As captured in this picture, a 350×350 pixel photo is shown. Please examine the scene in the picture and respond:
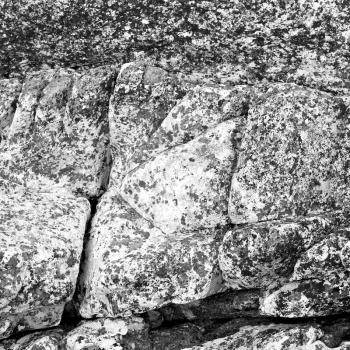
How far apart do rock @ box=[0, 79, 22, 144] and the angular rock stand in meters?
1.42

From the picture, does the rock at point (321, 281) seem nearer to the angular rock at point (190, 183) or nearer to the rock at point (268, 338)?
the rock at point (268, 338)

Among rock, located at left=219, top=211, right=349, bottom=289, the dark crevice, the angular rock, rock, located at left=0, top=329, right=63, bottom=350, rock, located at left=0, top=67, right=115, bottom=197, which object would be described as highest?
rock, located at left=0, top=67, right=115, bottom=197

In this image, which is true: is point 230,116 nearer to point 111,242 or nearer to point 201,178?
point 201,178

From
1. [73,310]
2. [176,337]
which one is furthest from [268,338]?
[73,310]

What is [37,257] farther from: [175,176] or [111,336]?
[175,176]

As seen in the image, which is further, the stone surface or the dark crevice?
the dark crevice

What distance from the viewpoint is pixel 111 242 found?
534 centimetres

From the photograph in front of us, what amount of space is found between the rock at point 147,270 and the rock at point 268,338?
0.37 meters

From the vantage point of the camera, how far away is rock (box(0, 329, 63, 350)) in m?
5.19

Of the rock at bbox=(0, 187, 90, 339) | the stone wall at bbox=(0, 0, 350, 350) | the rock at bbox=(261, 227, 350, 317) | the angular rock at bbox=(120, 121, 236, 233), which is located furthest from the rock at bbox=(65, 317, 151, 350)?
the rock at bbox=(261, 227, 350, 317)

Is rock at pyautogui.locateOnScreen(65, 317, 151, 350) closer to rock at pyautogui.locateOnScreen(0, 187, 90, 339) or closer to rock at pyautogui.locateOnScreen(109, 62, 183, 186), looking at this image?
rock at pyautogui.locateOnScreen(0, 187, 90, 339)

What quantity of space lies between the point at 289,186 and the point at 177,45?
1.60m

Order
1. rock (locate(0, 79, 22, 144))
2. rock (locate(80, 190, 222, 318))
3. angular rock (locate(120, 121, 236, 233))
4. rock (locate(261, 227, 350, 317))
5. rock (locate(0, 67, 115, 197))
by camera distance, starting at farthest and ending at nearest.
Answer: rock (locate(0, 79, 22, 144)), rock (locate(0, 67, 115, 197)), angular rock (locate(120, 121, 236, 233)), rock (locate(80, 190, 222, 318)), rock (locate(261, 227, 350, 317))

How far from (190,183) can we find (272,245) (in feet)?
2.88
